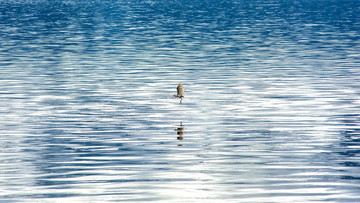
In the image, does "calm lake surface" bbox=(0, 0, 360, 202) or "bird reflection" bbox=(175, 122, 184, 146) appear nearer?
"calm lake surface" bbox=(0, 0, 360, 202)

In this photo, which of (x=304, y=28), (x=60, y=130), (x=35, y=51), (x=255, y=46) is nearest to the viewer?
(x=60, y=130)

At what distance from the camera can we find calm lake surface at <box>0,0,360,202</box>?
20.0 metres

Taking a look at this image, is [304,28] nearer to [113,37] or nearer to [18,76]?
[113,37]

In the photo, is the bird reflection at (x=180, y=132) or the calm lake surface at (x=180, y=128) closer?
the calm lake surface at (x=180, y=128)

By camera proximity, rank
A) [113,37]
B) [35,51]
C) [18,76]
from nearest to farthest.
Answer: [18,76] < [35,51] < [113,37]

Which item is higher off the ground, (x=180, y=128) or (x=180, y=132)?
(x=180, y=132)

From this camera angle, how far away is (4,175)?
21.2 m

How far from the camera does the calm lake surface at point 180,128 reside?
20.0 m

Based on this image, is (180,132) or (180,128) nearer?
(180,132)

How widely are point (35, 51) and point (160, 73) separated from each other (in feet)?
68.4

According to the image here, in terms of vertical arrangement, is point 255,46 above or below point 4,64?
below

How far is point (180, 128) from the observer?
27922 mm

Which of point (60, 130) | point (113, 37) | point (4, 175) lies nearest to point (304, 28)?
point (113, 37)

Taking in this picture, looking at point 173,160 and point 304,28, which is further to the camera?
point 304,28
